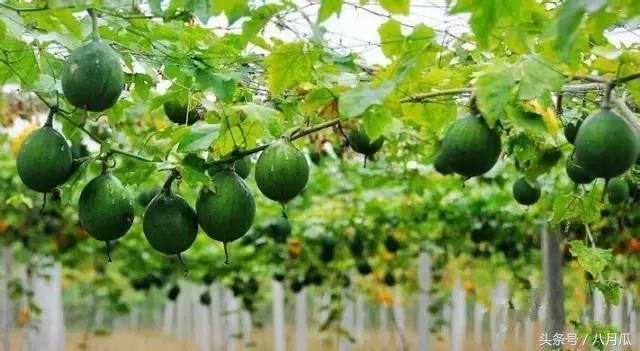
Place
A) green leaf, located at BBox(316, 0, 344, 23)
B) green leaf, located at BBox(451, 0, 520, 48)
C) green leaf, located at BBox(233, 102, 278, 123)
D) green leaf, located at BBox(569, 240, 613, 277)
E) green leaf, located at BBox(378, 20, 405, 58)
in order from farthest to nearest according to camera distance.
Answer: green leaf, located at BBox(569, 240, 613, 277) → green leaf, located at BBox(233, 102, 278, 123) → green leaf, located at BBox(378, 20, 405, 58) → green leaf, located at BBox(316, 0, 344, 23) → green leaf, located at BBox(451, 0, 520, 48)

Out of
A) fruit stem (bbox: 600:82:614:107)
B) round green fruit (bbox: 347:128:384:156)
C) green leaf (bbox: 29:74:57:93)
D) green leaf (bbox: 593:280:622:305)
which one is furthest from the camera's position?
green leaf (bbox: 593:280:622:305)

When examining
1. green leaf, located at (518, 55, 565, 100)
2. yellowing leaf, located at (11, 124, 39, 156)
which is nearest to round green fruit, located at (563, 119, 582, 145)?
green leaf, located at (518, 55, 565, 100)

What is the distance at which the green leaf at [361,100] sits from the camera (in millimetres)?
2271

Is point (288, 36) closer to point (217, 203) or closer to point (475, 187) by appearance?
point (217, 203)

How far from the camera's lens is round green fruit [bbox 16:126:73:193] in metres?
2.70

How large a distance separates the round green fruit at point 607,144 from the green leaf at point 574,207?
1.29 meters

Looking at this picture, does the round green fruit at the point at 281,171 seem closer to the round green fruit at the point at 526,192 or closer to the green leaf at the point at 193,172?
the green leaf at the point at 193,172

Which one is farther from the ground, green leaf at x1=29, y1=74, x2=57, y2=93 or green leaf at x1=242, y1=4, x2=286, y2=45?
green leaf at x1=242, y1=4, x2=286, y2=45

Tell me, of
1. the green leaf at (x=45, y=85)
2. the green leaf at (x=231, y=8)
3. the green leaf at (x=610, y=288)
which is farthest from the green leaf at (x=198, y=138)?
the green leaf at (x=610, y=288)

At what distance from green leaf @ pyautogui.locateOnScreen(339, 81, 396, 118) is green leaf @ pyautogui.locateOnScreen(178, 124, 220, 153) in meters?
0.61

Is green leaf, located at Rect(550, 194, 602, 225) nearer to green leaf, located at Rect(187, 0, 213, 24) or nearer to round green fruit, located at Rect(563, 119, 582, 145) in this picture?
round green fruit, located at Rect(563, 119, 582, 145)

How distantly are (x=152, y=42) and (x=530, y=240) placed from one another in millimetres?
8333

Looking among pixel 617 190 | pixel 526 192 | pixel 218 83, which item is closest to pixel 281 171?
pixel 218 83

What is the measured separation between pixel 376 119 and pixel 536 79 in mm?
525
